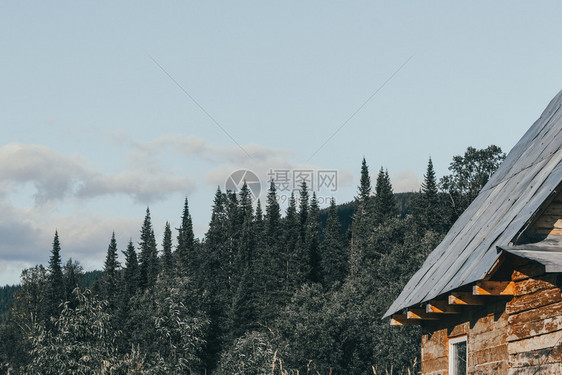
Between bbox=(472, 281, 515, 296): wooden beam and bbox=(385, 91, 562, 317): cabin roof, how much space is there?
0.21m

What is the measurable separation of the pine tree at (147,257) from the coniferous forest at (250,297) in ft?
1.35

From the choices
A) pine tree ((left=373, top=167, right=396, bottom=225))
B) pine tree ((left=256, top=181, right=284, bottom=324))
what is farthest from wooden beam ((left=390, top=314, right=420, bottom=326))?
pine tree ((left=373, top=167, right=396, bottom=225))

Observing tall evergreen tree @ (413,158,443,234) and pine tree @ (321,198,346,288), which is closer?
tall evergreen tree @ (413,158,443,234)

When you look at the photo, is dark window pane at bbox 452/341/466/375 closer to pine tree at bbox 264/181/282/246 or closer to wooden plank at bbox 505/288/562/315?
wooden plank at bbox 505/288/562/315

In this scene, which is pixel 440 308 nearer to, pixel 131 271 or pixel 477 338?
pixel 477 338

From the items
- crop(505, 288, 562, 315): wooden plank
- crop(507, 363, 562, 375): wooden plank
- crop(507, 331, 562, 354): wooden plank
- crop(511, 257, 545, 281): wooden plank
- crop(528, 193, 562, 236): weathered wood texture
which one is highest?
crop(528, 193, 562, 236): weathered wood texture

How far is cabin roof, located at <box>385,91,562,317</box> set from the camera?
11.3 metres

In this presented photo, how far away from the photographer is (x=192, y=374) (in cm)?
7231

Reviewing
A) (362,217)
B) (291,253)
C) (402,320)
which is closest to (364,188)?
(362,217)

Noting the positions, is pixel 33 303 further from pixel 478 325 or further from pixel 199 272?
pixel 478 325

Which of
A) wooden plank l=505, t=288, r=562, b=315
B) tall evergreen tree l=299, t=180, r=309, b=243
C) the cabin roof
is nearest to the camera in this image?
wooden plank l=505, t=288, r=562, b=315

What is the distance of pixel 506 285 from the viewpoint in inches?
452

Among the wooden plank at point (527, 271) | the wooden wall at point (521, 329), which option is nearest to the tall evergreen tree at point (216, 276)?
the wooden wall at point (521, 329)

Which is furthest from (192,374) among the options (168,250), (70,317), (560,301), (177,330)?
(168,250)
